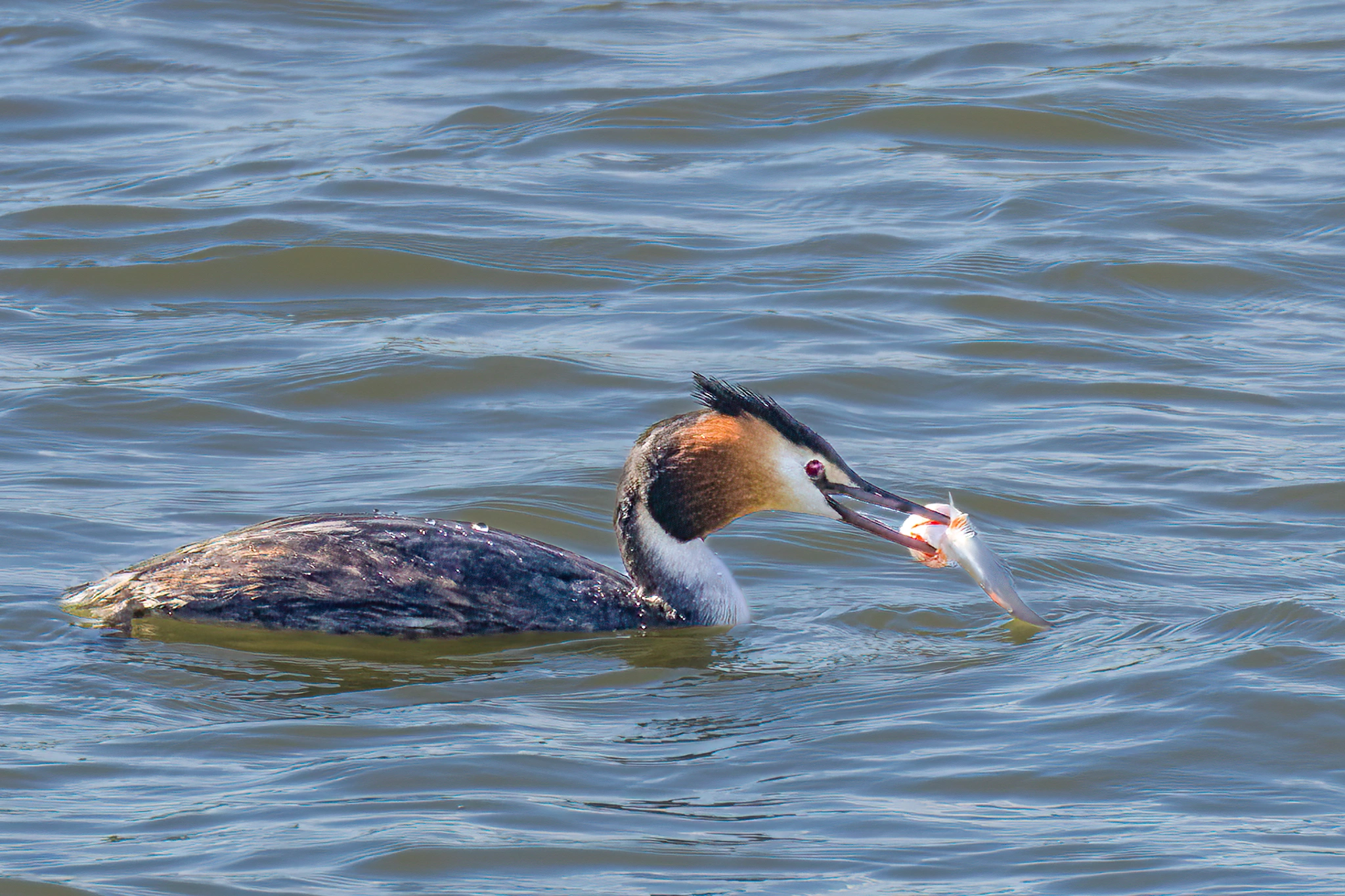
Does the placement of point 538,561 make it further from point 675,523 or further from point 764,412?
point 764,412

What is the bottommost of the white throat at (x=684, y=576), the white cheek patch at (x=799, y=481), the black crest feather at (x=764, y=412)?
the white throat at (x=684, y=576)

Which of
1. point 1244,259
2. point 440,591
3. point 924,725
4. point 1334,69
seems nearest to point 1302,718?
point 924,725

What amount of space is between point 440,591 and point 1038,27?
11188 mm

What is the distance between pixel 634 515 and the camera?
7652 millimetres

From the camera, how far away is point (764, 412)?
7.45m

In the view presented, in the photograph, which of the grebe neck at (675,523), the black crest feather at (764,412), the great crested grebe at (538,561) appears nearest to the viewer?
the great crested grebe at (538,561)

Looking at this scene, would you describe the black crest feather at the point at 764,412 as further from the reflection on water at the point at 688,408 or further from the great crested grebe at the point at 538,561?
the reflection on water at the point at 688,408

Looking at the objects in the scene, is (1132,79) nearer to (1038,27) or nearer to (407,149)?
(1038,27)

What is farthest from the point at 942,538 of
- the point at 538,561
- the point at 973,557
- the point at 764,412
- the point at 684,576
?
the point at 538,561

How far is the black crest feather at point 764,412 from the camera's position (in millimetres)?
7457

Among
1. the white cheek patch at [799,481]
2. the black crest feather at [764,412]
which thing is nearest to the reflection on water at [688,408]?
the white cheek patch at [799,481]

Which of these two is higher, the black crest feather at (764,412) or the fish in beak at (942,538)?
the black crest feather at (764,412)

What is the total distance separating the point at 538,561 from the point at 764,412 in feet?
3.15

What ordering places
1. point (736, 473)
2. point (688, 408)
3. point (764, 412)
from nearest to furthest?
1. point (764, 412)
2. point (736, 473)
3. point (688, 408)
